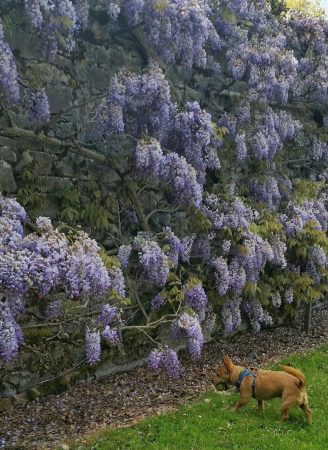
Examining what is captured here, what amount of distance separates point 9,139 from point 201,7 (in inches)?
104

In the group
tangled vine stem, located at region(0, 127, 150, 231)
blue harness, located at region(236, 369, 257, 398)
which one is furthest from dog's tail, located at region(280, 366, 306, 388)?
tangled vine stem, located at region(0, 127, 150, 231)

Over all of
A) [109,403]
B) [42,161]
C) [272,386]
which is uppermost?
[42,161]

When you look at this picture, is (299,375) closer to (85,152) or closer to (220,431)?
(220,431)

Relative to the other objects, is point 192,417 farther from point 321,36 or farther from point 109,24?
point 321,36

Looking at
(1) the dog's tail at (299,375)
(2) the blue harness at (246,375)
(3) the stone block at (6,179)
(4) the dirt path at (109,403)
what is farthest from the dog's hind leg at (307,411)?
(3) the stone block at (6,179)

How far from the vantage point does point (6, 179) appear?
17.5ft

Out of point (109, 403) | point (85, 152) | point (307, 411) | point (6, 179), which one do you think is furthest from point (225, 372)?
point (6, 179)

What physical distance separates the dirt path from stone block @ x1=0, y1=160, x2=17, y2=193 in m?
2.01

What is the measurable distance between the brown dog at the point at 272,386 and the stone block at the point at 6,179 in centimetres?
255

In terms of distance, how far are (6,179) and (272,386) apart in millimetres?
3033

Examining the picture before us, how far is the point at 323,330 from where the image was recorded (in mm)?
8250

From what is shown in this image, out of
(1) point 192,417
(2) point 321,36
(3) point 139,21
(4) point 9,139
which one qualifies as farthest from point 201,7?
(1) point 192,417

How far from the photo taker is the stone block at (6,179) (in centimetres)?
530

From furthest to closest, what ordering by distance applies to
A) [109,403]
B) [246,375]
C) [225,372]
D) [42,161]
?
[42,161], [109,403], [225,372], [246,375]
